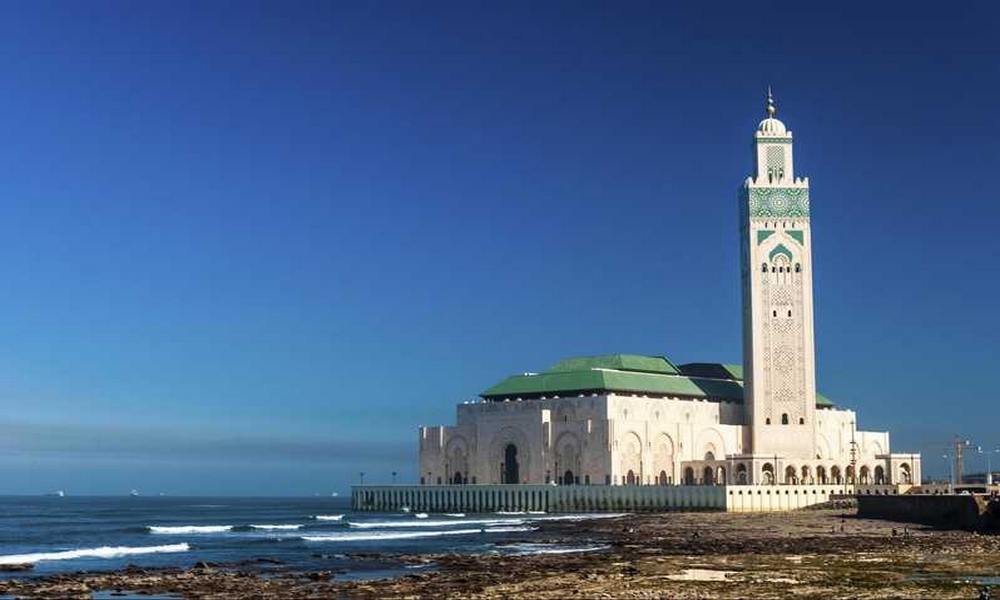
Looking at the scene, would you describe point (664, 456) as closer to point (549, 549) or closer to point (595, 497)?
point (595, 497)

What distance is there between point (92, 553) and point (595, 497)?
4858 cm

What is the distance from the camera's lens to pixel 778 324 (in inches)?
4555

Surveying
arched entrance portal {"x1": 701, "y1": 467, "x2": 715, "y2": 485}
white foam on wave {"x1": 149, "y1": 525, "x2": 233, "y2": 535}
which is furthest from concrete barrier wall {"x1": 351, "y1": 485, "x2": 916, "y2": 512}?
white foam on wave {"x1": 149, "y1": 525, "x2": 233, "y2": 535}

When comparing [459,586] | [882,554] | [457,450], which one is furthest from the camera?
[457,450]

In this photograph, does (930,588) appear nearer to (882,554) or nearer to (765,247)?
(882,554)

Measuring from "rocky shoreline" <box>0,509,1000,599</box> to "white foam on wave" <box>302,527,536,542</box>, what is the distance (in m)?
15.3

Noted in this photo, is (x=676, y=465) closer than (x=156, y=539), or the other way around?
(x=156, y=539)

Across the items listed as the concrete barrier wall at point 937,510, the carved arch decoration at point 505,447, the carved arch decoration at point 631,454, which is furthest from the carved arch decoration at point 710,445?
the concrete barrier wall at point 937,510

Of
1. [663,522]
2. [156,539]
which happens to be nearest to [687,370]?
[663,522]

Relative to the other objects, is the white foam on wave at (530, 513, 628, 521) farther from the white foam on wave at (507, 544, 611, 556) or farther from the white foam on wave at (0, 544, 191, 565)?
the white foam on wave at (0, 544, 191, 565)

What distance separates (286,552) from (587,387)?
182 ft

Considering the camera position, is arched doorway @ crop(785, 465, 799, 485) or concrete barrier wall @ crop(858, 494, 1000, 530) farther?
arched doorway @ crop(785, 465, 799, 485)

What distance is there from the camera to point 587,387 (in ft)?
383

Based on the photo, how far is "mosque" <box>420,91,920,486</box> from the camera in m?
114
